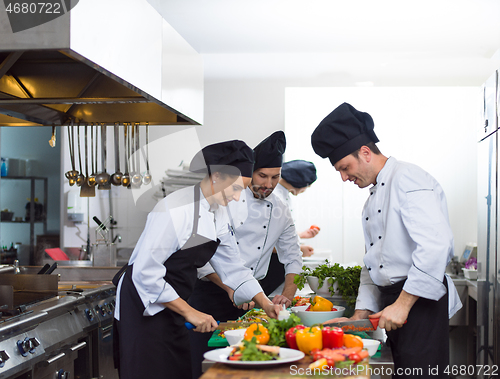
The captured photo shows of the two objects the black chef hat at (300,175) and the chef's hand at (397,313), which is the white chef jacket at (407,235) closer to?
the chef's hand at (397,313)

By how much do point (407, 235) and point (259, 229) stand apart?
94 cm

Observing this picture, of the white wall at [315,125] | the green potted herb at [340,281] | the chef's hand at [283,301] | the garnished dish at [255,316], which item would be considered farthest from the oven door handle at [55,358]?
the white wall at [315,125]

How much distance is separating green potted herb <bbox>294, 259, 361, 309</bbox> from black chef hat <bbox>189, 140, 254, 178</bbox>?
54cm

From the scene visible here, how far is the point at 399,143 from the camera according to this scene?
156 inches

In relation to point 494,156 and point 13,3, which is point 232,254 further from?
point 494,156

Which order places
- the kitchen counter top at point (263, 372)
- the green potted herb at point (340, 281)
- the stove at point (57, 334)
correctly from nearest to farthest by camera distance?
the kitchen counter top at point (263, 372) → the stove at point (57, 334) → the green potted herb at point (340, 281)

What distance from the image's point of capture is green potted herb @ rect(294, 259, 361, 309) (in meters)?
1.97

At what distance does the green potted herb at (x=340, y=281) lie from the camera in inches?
77.7

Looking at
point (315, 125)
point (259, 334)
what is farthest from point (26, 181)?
point (259, 334)

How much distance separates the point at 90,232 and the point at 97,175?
1.80 metres

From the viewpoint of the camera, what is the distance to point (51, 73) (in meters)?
1.91

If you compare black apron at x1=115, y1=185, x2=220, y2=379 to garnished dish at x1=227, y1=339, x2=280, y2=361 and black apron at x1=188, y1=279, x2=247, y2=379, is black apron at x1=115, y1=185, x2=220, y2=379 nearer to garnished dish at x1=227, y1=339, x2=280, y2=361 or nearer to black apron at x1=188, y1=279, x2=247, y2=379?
black apron at x1=188, y1=279, x2=247, y2=379

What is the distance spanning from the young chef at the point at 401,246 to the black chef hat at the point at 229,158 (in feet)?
0.86

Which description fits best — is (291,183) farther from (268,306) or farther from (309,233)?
(268,306)
